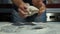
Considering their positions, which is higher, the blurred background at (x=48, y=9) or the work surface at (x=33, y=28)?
the blurred background at (x=48, y=9)

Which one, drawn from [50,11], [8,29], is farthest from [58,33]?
[8,29]

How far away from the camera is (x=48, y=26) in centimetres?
96

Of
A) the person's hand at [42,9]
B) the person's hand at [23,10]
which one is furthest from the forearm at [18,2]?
the person's hand at [42,9]

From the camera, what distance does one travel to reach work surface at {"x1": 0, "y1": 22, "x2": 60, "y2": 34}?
84cm

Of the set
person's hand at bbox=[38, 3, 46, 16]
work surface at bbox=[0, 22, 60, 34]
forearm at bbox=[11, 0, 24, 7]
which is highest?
forearm at bbox=[11, 0, 24, 7]

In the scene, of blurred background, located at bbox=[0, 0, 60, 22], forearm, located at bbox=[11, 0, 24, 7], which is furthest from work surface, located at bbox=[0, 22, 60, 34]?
forearm, located at bbox=[11, 0, 24, 7]

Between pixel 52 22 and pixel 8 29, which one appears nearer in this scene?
pixel 8 29

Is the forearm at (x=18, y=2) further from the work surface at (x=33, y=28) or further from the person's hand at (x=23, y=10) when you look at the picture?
the work surface at (x=33, y=28)

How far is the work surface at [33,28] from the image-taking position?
84cm

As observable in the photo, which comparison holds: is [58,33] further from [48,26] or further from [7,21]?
[7,21]

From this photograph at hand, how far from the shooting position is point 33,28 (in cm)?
91

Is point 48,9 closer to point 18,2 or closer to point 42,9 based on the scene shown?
point 42,9

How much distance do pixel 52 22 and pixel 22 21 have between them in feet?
0.89

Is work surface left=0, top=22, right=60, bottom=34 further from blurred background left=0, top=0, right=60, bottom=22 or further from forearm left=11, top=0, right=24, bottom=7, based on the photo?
forearm left=11, top=0, right=24, bottom=7
